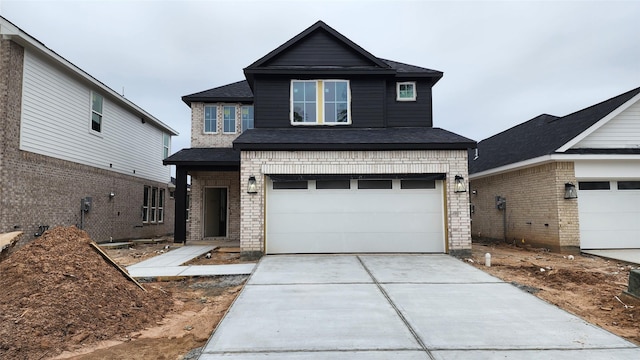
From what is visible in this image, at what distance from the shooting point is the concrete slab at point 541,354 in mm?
3719

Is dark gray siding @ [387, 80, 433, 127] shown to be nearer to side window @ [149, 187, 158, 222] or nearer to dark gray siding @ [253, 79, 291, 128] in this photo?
dark gray siding @ [253, 79, 291, 128]

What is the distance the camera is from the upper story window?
14.5 meters

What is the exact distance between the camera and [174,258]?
10367 millimetres

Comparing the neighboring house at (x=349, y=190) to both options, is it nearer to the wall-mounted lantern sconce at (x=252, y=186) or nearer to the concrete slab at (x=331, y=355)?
the wall-mounted lantern sconce at (x=252, y=186)

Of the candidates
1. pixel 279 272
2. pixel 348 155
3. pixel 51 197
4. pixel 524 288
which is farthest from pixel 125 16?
pixel 524 288

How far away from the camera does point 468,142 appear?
34.3 ft

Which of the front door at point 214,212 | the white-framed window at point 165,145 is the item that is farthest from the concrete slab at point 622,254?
the white-framed window at point 165,145

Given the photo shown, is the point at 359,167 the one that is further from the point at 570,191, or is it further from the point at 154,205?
the point at 154,205

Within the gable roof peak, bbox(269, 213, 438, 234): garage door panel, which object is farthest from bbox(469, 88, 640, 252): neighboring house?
the gable roof peak

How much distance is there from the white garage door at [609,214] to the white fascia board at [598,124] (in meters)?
1.48

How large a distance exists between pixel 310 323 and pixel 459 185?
730 centimetres

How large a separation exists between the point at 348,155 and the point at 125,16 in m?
10.9

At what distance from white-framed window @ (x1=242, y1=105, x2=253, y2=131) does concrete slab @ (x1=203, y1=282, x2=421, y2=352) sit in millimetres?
10103

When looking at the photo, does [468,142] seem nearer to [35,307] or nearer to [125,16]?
[35,307]
